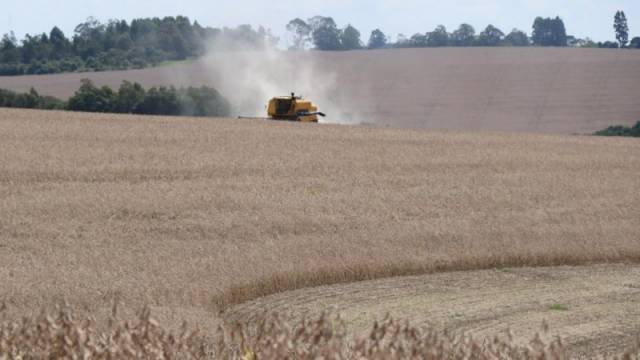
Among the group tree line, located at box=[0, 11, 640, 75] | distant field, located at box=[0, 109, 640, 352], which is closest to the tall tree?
tree line, located at box=[0, 11, 640, 75]

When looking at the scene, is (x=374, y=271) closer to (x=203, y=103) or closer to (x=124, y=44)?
(x=203, y=103)

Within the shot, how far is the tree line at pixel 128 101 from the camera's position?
42.8m

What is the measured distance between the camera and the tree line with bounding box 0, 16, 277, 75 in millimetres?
72500

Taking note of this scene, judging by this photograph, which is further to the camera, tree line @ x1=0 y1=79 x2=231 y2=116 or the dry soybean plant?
tree line @ x1=0 y1=79 x2=231 y2=116

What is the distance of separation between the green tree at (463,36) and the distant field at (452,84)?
33.6m

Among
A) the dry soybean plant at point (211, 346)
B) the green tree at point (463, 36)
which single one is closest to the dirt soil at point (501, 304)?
the dry soybean plant at point (211, 346)

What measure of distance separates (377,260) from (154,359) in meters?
10.5

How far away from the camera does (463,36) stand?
11544 centimetres

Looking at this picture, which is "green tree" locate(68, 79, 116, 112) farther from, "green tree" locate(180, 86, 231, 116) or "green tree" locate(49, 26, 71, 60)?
"green tree" locate(49, 26, 71, 60)

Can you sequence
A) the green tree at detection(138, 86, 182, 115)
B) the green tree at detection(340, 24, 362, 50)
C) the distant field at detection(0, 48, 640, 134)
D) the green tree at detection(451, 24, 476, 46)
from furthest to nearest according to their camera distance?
the green tree at detection(340, 24, 362, 50), the green tree at detection(451, 24, 476, 46), the distant field at detection(0, 48, 640, 134), the green tree at detection(138, 86, 182, 115)

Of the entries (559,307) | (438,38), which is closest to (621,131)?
(559,307)

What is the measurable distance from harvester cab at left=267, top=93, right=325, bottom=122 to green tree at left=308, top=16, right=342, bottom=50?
76778 millimetres

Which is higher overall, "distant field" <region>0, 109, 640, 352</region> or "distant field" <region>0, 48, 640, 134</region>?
"distant field" <region>0, 109, 640, 352</region>

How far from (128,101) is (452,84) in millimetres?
24780
